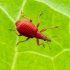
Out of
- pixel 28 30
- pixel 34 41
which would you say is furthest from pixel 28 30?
pixel 34 41

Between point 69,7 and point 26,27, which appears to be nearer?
point 26,27

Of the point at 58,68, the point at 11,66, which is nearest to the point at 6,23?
the point at 11,66

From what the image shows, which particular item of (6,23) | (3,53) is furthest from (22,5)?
(3,53)

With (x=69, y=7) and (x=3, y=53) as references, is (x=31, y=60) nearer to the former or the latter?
(x=3, y=53)

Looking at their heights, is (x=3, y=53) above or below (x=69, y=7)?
below

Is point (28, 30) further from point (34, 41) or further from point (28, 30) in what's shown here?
point (34, 41)

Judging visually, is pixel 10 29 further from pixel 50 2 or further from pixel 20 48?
pixel 50 2
